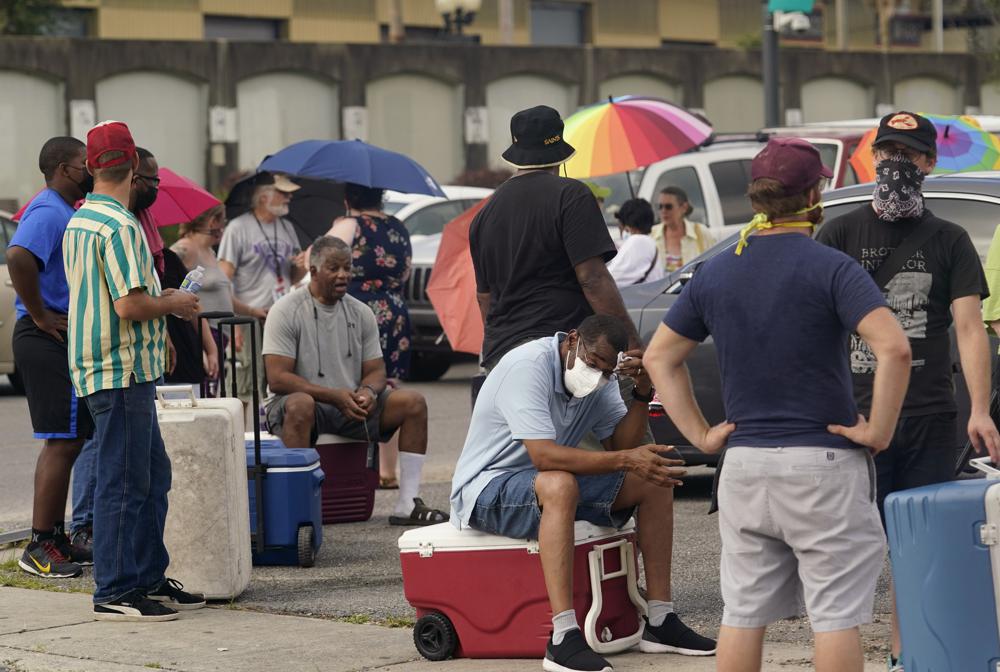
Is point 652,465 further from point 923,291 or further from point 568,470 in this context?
point 923,291

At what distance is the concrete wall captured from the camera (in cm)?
2536

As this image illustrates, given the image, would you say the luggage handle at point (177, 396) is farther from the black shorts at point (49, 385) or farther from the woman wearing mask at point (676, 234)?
the woman wearing mask at point (676, 234)

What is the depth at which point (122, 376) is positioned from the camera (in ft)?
22.9

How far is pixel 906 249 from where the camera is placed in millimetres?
5750

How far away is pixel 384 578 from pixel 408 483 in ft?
4.47

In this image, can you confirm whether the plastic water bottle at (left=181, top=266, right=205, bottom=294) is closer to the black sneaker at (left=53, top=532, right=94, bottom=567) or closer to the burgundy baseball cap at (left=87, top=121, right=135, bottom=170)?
the burgundy baseball cap at (left=87, top=121, right=135, bottom=170)

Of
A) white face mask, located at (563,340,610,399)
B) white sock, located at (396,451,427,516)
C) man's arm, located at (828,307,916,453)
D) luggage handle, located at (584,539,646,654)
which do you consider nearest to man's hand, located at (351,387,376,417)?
white sock, located at (396,451,427,516)

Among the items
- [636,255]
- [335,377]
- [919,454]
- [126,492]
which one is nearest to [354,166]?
[335,377]

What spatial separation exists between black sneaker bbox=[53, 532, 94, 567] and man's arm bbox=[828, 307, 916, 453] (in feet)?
14.6

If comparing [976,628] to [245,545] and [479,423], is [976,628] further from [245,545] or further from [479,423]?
[245,545]

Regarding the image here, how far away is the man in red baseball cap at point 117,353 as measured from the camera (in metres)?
6.96

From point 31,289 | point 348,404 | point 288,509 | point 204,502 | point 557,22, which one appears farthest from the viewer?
point 557,22

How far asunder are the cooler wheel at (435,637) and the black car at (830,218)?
234cm

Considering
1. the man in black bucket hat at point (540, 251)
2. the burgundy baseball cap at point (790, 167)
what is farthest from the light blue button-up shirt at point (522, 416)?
the burgundy baseball cap at point (790, 167)
